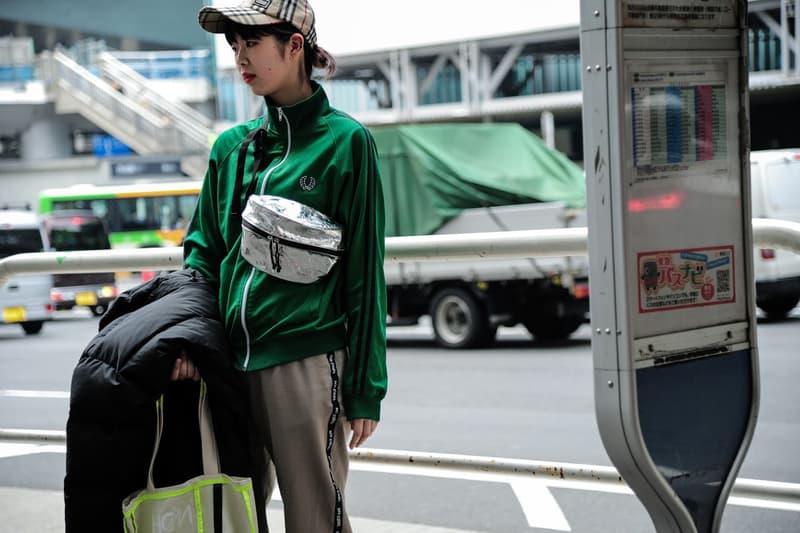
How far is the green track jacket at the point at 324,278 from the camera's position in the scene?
2592 millimetres

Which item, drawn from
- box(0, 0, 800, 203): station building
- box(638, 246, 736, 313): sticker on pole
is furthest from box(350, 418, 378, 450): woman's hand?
box(0, 0, 800, 203): station building

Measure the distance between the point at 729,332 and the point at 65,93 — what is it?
39.6m

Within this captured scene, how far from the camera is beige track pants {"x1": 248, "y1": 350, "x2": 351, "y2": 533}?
261 cm

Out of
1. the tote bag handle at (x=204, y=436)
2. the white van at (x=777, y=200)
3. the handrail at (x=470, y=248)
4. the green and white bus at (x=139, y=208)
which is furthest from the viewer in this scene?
the green and white bus at (x=139, y=208)

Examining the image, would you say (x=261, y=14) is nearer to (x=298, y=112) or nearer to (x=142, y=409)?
(x=298, y=112)

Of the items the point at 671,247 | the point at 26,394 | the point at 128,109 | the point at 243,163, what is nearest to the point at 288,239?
the point at 243,163

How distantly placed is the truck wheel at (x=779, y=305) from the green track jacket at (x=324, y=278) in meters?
11.8

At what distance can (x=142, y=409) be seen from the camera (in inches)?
98.5

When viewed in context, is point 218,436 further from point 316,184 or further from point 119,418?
point 316,184

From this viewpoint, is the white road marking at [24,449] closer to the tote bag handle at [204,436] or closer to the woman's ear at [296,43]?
the tote bag handle at [204,436]

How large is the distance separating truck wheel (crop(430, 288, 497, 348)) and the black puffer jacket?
10899mm

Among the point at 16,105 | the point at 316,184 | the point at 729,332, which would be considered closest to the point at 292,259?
the point at 316,184

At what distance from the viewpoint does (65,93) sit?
3944 centimetres

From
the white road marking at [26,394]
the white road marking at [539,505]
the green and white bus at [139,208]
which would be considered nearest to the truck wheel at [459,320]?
the white road marking at [539,505]
